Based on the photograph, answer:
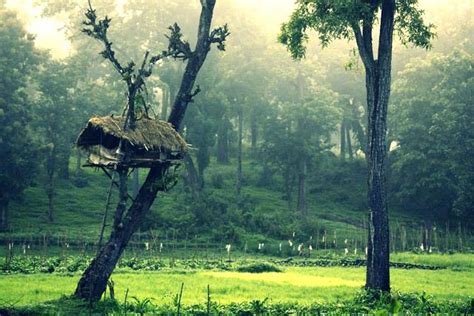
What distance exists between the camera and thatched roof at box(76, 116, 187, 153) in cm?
1905

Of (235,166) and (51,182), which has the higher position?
(235,166)

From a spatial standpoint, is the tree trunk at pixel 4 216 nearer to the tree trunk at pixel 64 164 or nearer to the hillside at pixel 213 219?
the hillside at pixel 213 219

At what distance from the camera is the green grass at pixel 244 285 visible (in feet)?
61.8

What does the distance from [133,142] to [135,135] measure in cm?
29

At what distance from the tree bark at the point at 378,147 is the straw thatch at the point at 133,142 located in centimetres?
627

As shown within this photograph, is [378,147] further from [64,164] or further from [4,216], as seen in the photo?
[64,164]

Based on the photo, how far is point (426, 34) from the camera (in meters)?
23.4

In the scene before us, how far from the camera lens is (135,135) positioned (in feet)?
63.4

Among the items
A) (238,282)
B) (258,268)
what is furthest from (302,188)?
(238,282)

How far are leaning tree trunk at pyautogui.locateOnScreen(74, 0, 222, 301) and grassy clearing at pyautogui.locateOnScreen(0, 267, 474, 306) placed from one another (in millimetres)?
858

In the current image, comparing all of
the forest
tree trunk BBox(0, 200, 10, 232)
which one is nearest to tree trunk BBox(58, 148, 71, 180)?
the forest

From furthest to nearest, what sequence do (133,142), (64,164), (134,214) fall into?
(64,164), (133,142), (134,214)

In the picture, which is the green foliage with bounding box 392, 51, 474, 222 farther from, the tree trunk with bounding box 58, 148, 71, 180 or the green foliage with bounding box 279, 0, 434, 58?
the green foliage with bounding box 279, 0, 434, 58

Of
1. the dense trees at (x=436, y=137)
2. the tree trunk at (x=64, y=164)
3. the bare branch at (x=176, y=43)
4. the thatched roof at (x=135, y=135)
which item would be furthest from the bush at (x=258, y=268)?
the tree trunk at (x=64, y=164)
